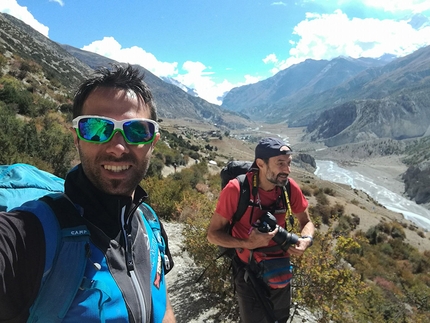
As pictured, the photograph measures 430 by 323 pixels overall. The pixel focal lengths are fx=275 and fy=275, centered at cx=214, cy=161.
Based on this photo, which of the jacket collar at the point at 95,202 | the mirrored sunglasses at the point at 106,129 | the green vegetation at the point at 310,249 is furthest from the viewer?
the green vegetation at the point at 310,249

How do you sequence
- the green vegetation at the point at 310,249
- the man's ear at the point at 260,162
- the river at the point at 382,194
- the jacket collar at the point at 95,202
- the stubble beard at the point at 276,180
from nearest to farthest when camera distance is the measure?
the jacket collar at the point at 95,202 → the stubble beard at the point at 276,180 → the man's ear at the point at 260,162 → the green vegetation at the point at 310,249 → the river at the point at 382,194

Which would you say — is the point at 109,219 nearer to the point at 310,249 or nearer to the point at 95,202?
the point at 95,202

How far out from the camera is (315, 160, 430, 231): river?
5111cm

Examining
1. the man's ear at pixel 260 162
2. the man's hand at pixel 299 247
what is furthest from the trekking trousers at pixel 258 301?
the man's ear at pixel 260 162

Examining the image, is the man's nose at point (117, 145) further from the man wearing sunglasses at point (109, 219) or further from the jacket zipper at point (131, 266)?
the jacket zipper at point (131, 266)

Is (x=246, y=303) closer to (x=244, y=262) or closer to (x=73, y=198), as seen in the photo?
(x=244, y=262)

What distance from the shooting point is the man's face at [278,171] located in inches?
104

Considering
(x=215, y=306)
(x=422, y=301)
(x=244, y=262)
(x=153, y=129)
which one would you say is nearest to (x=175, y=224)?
(x=215, y=306)

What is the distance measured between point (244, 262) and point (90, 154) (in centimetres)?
192

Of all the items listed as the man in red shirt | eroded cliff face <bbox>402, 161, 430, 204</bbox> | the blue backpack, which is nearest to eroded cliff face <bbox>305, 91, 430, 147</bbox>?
eroded cliff face <bbox>402, 161, 430, 204</bbox>

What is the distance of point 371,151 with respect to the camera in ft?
402

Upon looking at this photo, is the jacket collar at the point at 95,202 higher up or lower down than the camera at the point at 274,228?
higher up

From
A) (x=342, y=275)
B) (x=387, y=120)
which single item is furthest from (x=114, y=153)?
(x=387, y=120)

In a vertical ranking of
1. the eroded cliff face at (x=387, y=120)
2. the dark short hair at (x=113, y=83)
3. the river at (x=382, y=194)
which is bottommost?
the river at (x=382, y=194)
